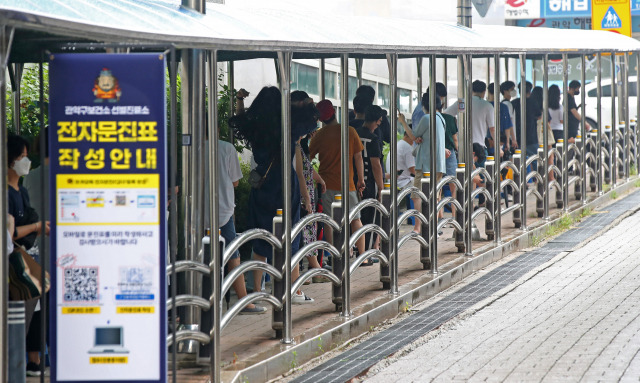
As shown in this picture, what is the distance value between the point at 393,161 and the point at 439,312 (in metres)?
1.33

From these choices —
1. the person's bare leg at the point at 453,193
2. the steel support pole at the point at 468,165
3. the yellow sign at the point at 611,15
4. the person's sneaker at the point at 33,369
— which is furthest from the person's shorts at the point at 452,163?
the yellow sign at the point at 611,15

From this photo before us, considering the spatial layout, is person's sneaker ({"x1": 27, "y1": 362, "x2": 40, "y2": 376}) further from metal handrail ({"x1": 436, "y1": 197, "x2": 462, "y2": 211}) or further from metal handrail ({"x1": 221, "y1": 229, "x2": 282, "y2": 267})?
metal handrail ({"x1": 436, "y1": 197, "x2": 462, "y2": 211})

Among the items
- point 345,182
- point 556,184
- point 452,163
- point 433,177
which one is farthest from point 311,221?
point 556,184

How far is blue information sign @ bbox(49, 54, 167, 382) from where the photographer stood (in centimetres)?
523

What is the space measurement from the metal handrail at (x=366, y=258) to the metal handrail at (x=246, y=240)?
1.51 metres

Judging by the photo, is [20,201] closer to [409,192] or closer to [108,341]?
[108,341]

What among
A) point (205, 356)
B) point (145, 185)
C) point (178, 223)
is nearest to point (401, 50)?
point (178, 223)

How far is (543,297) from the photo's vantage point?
10.2 metres

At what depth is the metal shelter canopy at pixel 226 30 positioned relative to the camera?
17.0ft

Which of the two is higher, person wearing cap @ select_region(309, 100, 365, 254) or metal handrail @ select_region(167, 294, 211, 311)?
person wearing cap @ select_region(309, 100, 365, 254)

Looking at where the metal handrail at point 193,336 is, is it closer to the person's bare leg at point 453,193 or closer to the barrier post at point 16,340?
the barrier post at point 16,340

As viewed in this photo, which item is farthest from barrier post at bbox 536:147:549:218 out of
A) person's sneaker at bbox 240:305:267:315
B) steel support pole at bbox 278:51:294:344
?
steel support pole at bbox 278:51:294:344

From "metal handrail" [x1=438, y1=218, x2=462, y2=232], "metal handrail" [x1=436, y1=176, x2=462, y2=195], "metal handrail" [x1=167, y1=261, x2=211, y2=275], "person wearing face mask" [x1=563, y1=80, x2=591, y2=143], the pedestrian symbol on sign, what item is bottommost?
"metal handrail" [x1=167, y1=261, x2=211, y2=275]

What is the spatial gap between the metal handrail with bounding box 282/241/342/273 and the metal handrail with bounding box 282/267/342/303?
0.13 m
